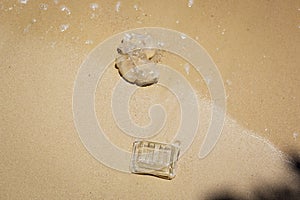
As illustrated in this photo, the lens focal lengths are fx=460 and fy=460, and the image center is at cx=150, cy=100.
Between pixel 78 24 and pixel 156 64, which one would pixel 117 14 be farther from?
pixel 156 64

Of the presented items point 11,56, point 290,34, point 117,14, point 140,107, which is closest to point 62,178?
point 140,107

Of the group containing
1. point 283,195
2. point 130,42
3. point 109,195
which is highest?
point 130,42

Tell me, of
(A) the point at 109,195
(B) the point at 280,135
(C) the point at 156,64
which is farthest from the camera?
(C) the point at 156,64

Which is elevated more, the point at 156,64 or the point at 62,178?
the point at 156,64

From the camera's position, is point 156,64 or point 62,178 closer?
point 62,178

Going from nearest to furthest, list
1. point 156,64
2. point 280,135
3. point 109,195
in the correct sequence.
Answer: point 109,195 → point 280,135 → point 156,64

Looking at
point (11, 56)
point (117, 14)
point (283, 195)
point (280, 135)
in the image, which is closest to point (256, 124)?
point (280, 135)
